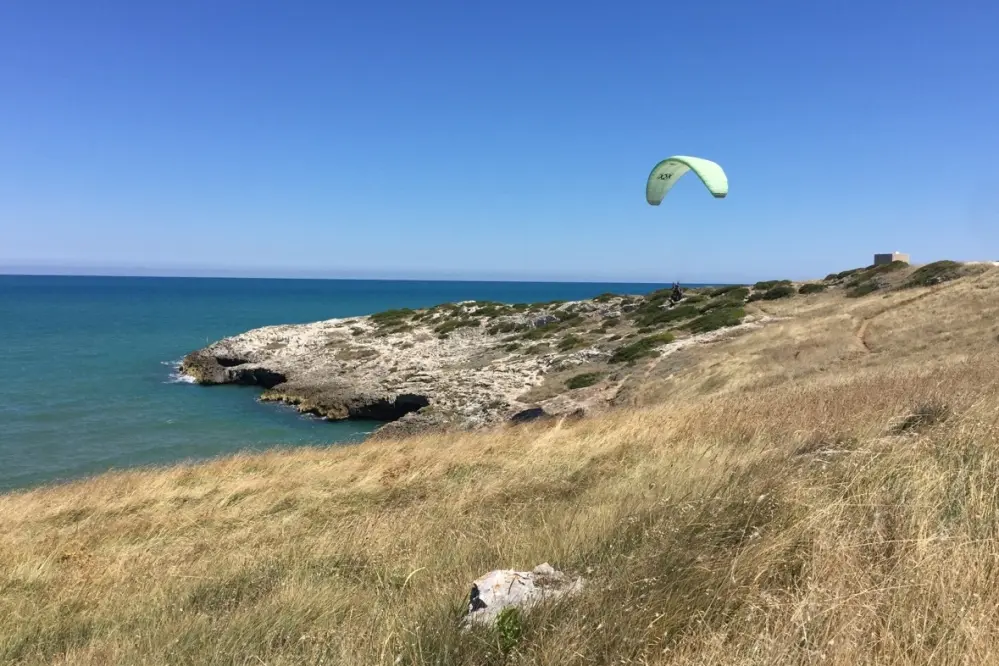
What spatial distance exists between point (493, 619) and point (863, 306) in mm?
35168

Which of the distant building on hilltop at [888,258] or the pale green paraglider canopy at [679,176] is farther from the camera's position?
the distant building on hilltop at [888,258]

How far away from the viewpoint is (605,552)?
4.80m

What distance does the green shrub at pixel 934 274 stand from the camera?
3538 centimetres

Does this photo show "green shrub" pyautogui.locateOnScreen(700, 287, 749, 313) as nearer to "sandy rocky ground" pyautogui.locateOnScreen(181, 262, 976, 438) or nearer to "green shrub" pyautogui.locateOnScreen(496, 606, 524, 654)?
"sandy rocky ground" pyautogui.locateOnScreen(181, 262, 976, 438)

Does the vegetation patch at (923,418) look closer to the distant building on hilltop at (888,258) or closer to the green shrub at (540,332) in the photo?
the green shrub at (540,332)

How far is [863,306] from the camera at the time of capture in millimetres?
33094

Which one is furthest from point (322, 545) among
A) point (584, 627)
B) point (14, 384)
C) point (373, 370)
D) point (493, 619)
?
point (14, 384)

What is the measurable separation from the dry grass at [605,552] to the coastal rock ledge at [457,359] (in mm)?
15506

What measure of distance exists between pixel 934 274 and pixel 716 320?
1314 centimetres

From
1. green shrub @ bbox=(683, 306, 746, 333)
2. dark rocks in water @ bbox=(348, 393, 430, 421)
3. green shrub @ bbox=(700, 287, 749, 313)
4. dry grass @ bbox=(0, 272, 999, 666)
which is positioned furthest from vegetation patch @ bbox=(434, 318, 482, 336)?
dry grass @ bbox=(0, 272, 999, 666)

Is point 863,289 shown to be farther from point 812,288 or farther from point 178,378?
point 178,378

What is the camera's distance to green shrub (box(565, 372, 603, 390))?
100ft

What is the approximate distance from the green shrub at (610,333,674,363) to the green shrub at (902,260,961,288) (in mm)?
14679

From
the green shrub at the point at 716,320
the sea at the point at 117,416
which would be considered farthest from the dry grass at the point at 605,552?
the green shrub at the point at 716,320
